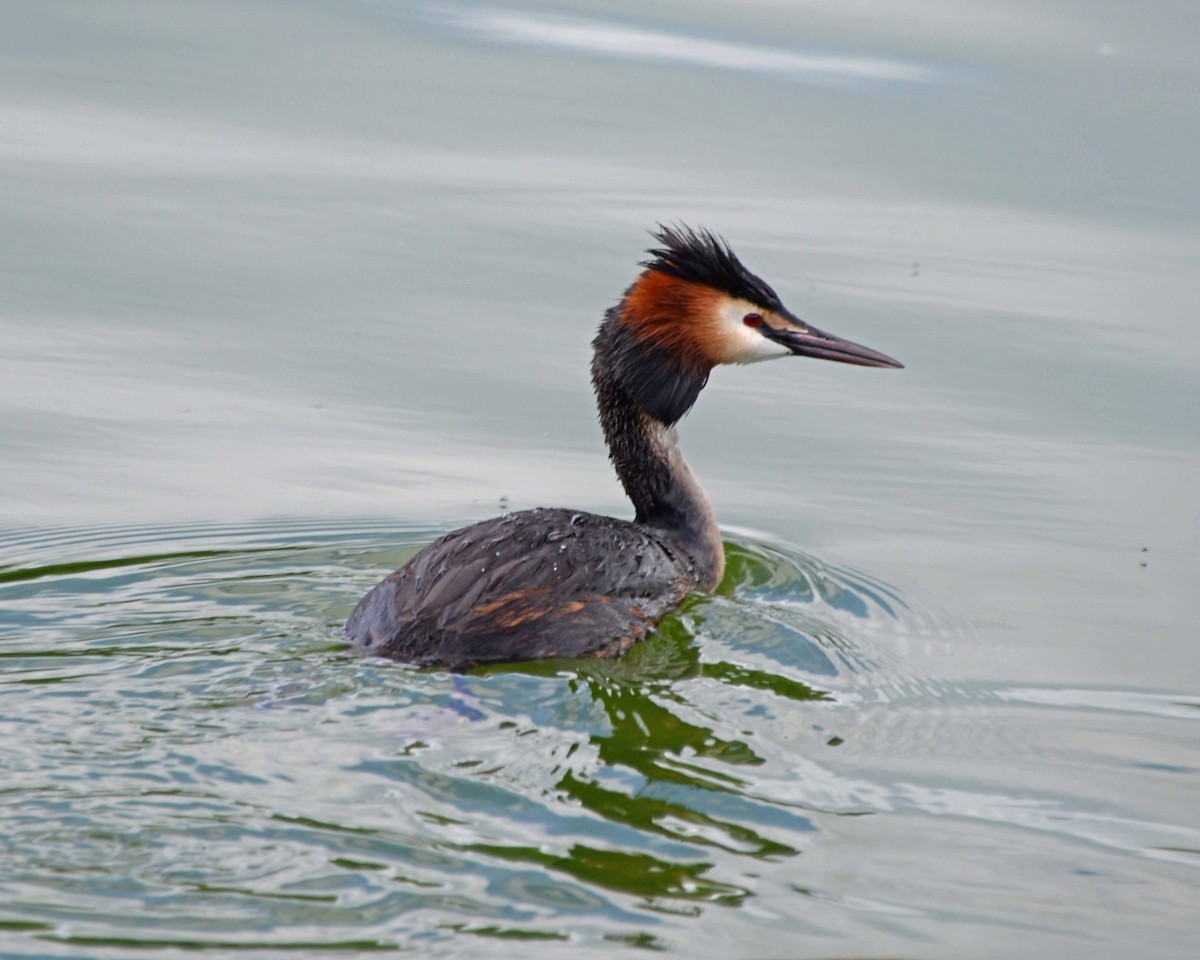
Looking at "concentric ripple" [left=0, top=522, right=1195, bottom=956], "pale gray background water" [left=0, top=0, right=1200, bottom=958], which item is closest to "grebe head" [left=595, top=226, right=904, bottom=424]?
"pale gray background water" [left=0, top=0, right=1200, bottom=958]

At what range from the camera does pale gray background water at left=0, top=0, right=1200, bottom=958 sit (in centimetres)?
480

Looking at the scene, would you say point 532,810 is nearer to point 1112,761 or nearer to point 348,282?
point 1112,761

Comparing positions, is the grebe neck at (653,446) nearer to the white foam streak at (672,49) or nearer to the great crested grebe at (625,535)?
the great crested grebe at (625,535)

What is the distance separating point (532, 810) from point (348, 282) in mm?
4946

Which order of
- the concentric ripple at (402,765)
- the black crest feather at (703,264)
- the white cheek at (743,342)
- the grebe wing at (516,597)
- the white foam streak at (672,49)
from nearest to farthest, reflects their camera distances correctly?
1. the concentric ripple at (402,765)
2. the grebe wing at (516,597)
3. the black crest feather at (703,264)
4. the white cheek at (743,342)
5. the white foam streak at (672,49)

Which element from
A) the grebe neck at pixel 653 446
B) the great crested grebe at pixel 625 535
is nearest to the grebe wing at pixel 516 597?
the great crested grebe at pixel 625 535

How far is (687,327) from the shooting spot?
722 centimetres

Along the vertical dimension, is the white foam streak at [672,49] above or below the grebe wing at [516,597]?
above

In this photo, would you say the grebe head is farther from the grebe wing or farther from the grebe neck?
the grebe wing

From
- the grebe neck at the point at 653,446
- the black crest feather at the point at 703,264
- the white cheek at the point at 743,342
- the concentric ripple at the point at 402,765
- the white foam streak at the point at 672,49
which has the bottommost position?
the concentric ripple at the point at 402,765

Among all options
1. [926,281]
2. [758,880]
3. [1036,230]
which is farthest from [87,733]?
[1036,230]

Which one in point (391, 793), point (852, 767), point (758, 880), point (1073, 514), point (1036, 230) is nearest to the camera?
point (758, 880)

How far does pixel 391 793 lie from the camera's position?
5.12 meters

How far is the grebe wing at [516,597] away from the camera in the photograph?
6113 millimetres
